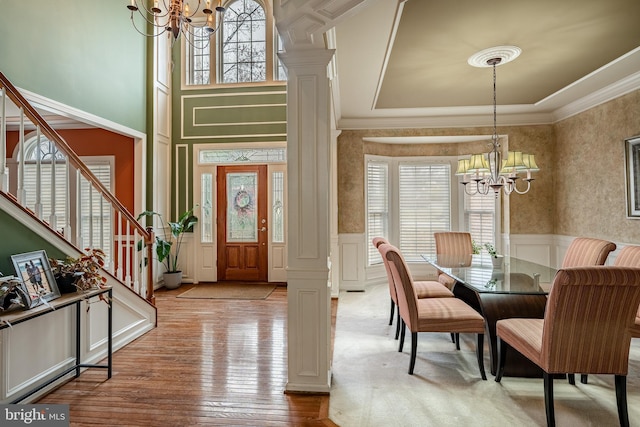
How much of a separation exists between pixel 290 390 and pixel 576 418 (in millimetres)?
1808

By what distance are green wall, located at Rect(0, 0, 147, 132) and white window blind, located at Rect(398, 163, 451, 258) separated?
4.46 m

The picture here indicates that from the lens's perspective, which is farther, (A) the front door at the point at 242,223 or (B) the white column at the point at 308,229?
(A) the front door at the point at 242,223

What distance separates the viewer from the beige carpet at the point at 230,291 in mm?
5223

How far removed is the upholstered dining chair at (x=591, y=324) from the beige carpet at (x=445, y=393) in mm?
264

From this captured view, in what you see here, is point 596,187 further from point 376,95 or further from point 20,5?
point 20,5

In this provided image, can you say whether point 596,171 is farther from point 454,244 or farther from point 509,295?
point 509,295

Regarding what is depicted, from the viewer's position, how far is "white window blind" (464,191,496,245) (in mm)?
5777

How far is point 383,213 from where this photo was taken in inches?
238

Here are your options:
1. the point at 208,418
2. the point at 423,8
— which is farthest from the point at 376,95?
the point at 208,418

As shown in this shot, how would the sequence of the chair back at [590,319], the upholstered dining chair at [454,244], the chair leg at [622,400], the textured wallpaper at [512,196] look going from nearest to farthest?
the chair back at [590,319] → the chair leg at [622,400] → the upholstered dining chair at [454,244] → the textured wallpaper at [512,196]

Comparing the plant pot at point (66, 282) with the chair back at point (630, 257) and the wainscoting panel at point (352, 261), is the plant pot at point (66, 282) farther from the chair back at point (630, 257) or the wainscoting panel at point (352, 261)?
the chair back at point (630, 257)

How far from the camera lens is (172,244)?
6.05 m

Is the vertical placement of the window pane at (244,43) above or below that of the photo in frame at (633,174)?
above

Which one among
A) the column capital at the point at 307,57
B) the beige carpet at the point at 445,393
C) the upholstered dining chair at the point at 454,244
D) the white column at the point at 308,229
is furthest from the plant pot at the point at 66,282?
the upholstered dining chair at the point at 454,244
